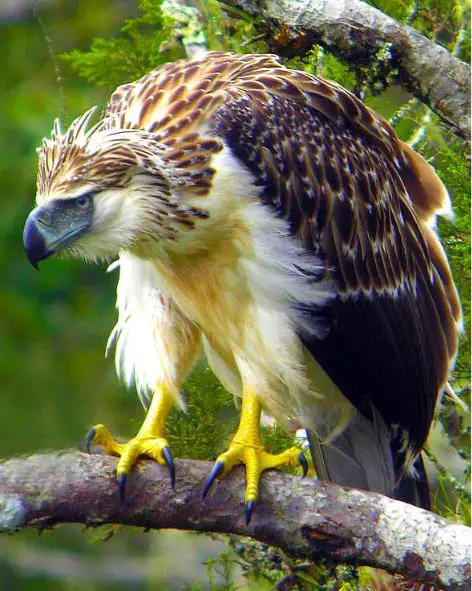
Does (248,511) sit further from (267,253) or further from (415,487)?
(415,487)

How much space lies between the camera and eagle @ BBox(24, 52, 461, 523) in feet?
13.4

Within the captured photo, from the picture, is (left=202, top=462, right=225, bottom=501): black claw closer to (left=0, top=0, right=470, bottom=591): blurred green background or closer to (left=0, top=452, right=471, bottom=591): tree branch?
(left=0, top=452, right=471, bottom=591): tree branch

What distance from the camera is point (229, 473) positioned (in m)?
4.25

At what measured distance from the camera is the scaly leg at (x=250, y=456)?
4.11 meters

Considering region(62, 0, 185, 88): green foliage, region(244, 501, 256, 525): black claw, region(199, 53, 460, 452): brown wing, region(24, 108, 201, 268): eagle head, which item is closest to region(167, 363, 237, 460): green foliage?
region(199, 53, 460, 452): brown wing

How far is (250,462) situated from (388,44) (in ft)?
5.20

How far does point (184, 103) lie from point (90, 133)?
35cm

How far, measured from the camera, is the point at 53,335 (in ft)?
25.5

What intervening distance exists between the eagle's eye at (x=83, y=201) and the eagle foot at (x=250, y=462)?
0.98 m

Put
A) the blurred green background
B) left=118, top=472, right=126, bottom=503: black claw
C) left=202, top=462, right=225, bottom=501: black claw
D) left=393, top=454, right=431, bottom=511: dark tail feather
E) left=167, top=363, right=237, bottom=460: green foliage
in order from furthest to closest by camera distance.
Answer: the blurred green background, left=393, top=454, right=431, bottom=511: dark tail feather, left=167, top=363, right=237, bottom=460: green foliage, left=202, top=462, right=225, bottom=501: black claw, left=118, top=472, right=126, bottom=503: black claw

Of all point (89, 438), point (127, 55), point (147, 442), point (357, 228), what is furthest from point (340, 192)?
point (127, 55)

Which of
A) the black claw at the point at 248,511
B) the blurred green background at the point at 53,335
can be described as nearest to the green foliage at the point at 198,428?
the black claw at the point at 248,511

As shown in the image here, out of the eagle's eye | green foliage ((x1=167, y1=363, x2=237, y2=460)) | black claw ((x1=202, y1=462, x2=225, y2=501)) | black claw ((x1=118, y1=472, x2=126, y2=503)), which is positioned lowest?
green foliage ((x1=167, y1=363, x2=237, y2=460))

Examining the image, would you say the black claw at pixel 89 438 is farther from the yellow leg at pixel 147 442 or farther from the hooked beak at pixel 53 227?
the hooked beak at pixel 53 227
